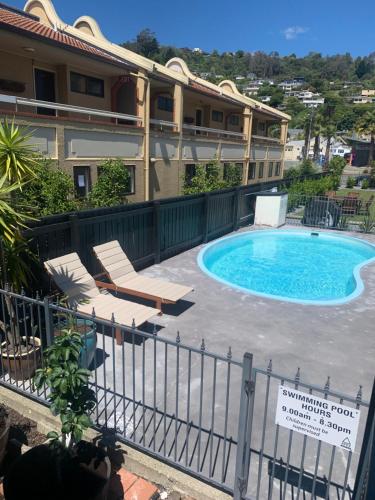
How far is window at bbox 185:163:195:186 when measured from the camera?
2226 centimetres

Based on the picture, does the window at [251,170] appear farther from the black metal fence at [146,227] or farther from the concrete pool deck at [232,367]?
the concrete pool deck at [232,367]

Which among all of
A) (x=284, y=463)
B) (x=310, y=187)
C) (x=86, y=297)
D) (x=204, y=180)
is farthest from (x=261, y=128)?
(x=284, y=463)

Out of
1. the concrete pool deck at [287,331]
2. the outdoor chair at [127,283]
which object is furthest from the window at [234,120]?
the outdoor chair at [127,283]

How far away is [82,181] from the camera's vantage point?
15516 millimetres

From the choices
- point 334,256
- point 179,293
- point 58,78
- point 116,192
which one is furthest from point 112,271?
point 58,78

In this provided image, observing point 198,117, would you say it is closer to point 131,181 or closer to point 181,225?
point 131,181

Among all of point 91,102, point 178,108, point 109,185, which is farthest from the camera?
point 178,108

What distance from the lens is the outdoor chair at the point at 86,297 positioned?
23.0ft

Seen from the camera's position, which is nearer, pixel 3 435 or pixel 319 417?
pixel 319 417

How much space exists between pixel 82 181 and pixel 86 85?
6.10 m

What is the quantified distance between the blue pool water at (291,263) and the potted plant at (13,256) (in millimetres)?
6084

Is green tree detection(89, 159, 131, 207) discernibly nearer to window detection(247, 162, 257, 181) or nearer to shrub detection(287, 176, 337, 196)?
shrub detection(287, 176, 337, 196)

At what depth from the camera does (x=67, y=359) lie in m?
3.79

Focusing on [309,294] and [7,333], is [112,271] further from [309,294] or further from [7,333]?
[309,294]
